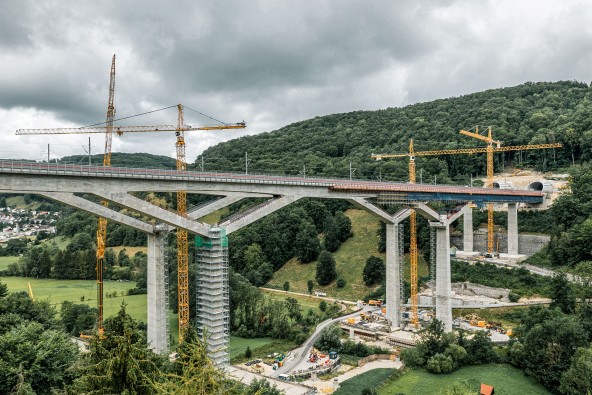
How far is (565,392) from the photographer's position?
1141 inches

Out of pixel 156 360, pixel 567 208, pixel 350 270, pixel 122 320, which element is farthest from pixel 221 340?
pixel 567 208

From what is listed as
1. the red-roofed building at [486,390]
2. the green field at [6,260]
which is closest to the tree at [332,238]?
the red-roofed building at [486,390]

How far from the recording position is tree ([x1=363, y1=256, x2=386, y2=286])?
63.6 m

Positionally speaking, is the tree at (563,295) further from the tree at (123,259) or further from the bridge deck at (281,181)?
the tree at (123,259)

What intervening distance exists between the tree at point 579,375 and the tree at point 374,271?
34.4 meters

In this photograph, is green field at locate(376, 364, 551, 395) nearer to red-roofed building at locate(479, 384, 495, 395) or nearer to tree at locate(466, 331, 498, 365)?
tree at locate(466, 331, 498, 365)

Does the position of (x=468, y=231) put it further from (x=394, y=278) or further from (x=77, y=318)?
(x=77, y=318)

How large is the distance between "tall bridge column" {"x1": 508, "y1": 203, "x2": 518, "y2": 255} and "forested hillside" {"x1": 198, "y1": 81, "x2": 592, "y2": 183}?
21256mm

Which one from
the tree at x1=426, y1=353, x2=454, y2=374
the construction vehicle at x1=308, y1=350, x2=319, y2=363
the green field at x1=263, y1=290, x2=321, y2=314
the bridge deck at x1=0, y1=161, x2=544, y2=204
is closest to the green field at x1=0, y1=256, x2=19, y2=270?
the green field at x1=263, y1=290, x2=321, y2=314

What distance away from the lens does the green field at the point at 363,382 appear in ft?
108

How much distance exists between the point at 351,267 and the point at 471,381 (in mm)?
35963

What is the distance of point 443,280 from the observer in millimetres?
45531

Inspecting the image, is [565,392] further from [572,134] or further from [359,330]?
[572,134]

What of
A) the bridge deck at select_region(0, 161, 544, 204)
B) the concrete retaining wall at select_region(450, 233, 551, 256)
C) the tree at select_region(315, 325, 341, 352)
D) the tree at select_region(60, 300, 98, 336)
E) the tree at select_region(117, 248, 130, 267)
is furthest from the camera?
the tree at select_region(117, 248, 130, 267)
